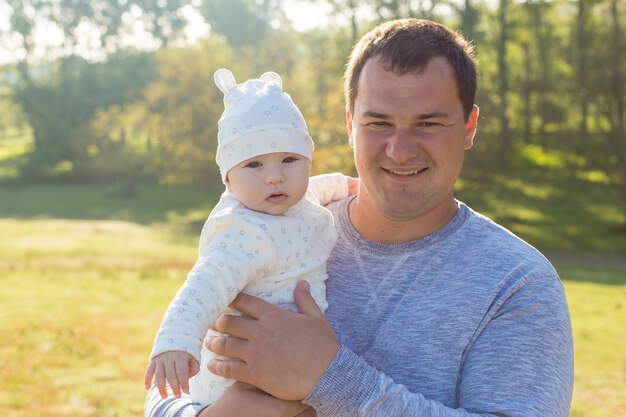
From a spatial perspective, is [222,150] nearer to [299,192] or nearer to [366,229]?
[299,192]

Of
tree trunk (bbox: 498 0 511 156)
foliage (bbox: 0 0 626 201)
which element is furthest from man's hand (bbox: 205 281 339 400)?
tree trunk (bbox: 498 0 511 156)

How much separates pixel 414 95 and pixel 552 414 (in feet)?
3.66

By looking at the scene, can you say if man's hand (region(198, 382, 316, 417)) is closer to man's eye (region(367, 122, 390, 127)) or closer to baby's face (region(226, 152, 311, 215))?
baby's face (region(226, 152, 311, 215))

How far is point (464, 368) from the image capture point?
7.63ft

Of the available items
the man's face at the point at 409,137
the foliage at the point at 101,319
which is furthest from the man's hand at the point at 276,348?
the foliage at the point at 101,319

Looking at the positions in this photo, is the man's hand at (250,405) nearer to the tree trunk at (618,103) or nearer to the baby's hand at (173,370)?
the baby's hand at (173,370)

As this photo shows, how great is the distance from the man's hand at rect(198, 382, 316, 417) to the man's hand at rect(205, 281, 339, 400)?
0.24 feet

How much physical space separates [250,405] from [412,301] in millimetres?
623

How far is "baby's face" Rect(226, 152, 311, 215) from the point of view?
293 centimetres

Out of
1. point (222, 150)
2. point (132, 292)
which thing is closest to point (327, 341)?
point (222, 150)

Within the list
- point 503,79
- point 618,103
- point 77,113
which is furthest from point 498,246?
point 77,113

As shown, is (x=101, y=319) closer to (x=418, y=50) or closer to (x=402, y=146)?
(x=402, y=146)

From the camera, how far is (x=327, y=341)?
228 cm

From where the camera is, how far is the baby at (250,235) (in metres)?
2.49
